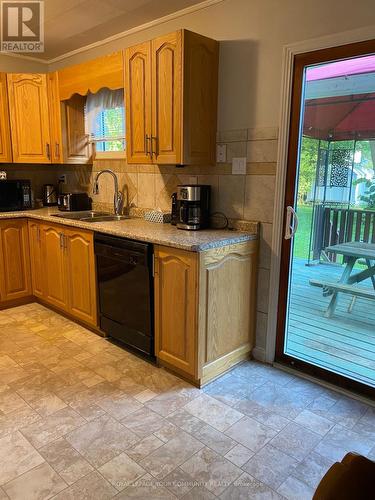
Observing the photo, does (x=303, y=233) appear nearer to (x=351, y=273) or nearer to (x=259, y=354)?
(x=351, y=273)

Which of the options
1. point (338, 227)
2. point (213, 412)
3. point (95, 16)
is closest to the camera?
point (213, 412)

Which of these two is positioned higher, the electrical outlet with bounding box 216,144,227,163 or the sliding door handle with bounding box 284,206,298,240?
the electrical outlet with bounding box 216,144,227,163

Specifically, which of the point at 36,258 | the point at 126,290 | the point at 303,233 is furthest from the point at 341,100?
the point at 36,258

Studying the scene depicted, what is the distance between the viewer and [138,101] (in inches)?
108

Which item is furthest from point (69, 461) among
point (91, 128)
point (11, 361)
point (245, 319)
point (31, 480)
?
point (91, 128)

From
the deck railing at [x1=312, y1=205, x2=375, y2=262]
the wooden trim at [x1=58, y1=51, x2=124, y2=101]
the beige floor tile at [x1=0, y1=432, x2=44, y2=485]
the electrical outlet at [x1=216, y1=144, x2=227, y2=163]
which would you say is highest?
the wooden trim at [x1=58, y1=51, x2=124, y2=101]

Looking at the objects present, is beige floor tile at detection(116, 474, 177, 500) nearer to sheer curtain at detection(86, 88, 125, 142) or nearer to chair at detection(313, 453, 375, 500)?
chair at detection(313, 453, 375, 500)

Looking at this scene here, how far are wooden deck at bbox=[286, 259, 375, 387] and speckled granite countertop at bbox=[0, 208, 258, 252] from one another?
0.49 metres

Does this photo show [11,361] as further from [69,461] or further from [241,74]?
[241,74]

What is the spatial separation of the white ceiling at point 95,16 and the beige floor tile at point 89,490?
288cm

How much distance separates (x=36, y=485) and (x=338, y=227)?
208 centimetres

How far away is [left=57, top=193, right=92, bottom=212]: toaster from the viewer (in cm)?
369

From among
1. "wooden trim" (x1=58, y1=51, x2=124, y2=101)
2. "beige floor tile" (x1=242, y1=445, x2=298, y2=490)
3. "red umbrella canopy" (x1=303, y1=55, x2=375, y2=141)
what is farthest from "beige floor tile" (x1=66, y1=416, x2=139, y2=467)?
"wooden trim" (x1=58, y1=51, x2=124, y2=101)

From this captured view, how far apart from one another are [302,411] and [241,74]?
2.14m
